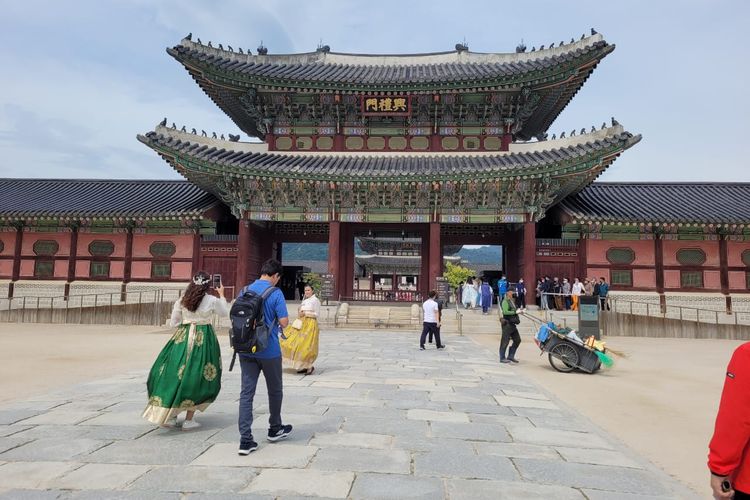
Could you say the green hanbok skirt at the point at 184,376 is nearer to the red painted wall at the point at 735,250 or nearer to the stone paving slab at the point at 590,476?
the stone paving slab at the point at 590,476

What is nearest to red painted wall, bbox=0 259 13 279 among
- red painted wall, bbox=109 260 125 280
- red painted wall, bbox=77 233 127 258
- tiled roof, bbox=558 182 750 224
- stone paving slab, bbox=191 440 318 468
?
red painted wall, bbox=77 233 127 258

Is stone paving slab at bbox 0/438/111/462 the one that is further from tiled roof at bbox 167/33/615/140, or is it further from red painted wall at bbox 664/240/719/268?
red painted wall at bbox 664/240/719/268

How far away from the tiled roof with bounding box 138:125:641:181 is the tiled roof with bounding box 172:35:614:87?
3.11 metres

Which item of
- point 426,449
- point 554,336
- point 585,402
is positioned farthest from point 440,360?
point 426,449

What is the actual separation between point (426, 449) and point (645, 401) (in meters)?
4.45

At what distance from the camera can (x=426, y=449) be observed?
4.33m

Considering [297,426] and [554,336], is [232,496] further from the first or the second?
[554,336]

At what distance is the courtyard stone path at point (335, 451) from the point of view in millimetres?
3418

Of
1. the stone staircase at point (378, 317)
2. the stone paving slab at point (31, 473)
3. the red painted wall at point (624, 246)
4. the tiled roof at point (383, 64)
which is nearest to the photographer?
the stone paving slab at point (31, 473)

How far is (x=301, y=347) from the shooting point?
27.1ft

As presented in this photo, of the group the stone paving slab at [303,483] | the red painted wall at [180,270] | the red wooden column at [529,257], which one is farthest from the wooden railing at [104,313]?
the stone paving slab at [303,483]

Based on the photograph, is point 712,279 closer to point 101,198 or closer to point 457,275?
point 457,275

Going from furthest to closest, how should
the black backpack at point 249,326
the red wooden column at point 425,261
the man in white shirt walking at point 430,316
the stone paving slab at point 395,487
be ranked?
the red wooden column at point 425,261 < the man in white shirt walking at point 430,316 < the black backpack at point 249,326 < the stone paving slab at point 395,487

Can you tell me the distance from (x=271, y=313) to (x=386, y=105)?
17.3 m
